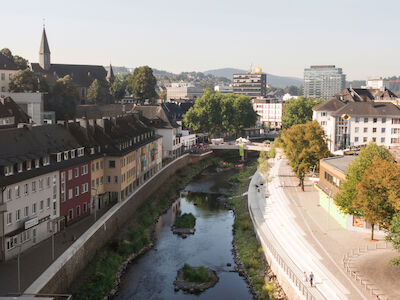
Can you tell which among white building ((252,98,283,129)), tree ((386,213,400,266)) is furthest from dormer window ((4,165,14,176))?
white building ((252,98,283,129))

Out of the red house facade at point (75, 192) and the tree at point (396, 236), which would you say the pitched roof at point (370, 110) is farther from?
the tree at point (396, 236)

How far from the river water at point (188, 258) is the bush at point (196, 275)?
42.6 inches

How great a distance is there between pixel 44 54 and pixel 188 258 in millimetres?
113679

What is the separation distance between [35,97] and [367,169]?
54769mm

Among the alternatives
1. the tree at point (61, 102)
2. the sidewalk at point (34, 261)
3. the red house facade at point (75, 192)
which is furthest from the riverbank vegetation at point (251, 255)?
the tree at point (61, 102)

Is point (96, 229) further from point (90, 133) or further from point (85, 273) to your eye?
point (90, 133)

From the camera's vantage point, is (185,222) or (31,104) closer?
(185,222)

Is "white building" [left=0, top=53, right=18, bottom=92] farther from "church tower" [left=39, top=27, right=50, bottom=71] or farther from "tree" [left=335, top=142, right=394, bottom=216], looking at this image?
"tree" [left=335, top=142, right=394, bottom=216]

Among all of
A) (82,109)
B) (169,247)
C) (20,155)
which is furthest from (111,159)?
(82,109)

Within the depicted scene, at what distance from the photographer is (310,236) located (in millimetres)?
47938

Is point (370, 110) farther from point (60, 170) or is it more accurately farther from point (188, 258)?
point (60, 170)

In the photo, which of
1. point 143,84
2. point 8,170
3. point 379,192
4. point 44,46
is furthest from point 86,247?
point 44,46

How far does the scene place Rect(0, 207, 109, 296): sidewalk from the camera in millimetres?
34094

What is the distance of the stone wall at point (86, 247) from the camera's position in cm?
3509
